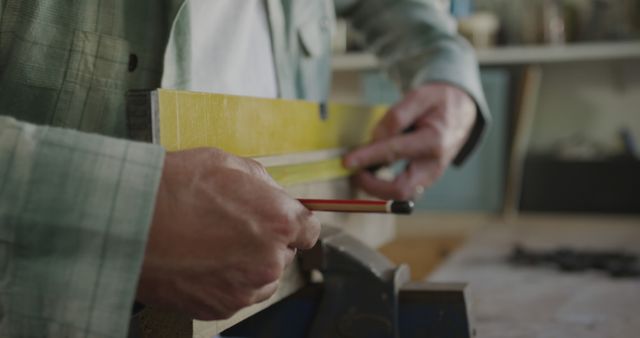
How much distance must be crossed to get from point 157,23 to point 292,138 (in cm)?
21

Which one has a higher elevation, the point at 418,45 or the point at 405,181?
the point at 418,45

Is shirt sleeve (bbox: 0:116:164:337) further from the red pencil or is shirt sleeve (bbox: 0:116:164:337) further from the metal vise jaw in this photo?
the metal vise jaw

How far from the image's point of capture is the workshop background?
237 cm

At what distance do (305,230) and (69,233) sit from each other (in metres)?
0.18

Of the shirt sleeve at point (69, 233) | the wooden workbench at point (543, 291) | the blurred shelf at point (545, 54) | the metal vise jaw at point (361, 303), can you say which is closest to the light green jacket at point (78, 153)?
the shirt sleeve at point (69, 233)

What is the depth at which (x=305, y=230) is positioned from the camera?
0.61 m

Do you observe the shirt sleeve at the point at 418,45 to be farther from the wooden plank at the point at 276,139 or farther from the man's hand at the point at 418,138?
the wooden plank at the point at 276,139

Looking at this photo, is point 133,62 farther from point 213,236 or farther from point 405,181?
point 405,181

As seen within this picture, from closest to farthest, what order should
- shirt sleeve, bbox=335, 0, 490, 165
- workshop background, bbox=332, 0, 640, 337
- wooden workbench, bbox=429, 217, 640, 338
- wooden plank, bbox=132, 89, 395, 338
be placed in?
wooden plank, bbox=132, 89, 395, 338 < wooden workbench, bbox=429, 217, 640, 338 < shirt sleeve, bbox=335, 0, 490, 165 < workshop background, bbox=332, 0, 640, 337

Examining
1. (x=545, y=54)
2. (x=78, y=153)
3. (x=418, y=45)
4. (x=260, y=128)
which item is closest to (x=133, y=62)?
(x=260, y=128)

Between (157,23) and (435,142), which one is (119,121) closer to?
(157,23)

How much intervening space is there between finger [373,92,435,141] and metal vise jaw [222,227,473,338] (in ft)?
1.44

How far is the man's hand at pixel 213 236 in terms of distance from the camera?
1.84 feet

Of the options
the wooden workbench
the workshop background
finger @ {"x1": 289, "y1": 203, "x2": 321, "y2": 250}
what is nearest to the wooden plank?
finger @ {"x1": 289, "y1": 203, "x2": 321, "y2": 250}
